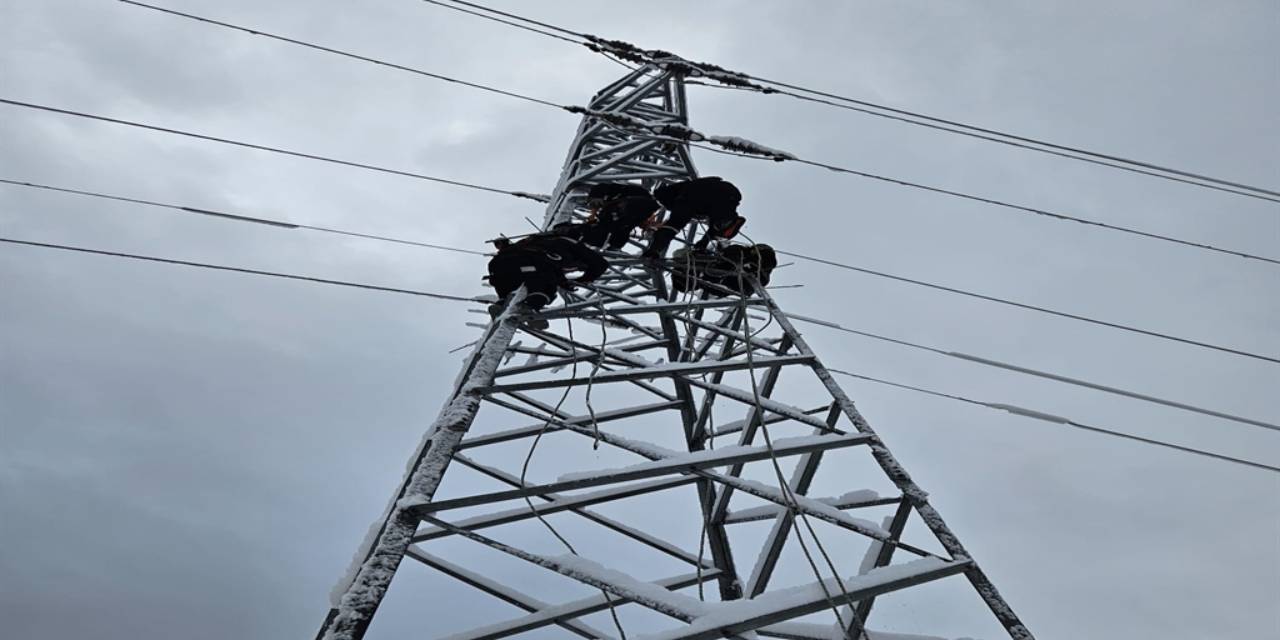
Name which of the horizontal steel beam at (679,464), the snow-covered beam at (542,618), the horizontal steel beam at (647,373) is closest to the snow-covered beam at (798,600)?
the horizontal steel beam at (679,464)

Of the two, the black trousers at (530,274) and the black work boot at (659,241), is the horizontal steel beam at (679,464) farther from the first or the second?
the black work boot at (659,241)

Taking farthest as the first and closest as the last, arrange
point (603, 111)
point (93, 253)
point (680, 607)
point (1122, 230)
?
point (1122, 230)
point (603, 111)
point (93, 253)
point (680, 607)

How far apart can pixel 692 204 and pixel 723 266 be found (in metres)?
0.55

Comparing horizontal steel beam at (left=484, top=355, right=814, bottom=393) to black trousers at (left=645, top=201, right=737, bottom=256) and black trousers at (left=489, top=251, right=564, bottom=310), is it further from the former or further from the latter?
black trousers at (left=645, top=201, right=737, bottom=256)

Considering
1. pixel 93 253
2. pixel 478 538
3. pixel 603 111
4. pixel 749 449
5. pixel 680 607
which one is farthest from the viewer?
pixel 603 111

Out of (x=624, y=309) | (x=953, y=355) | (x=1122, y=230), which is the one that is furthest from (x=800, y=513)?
(x=1122, y=230)

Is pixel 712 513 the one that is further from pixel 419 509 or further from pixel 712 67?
pixel 712 67

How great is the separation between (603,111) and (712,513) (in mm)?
3880

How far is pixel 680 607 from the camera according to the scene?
3111 mm

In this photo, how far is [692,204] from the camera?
643 centimetres

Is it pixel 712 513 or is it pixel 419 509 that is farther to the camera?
pixel 712 513

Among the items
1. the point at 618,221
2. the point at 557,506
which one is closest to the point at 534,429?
the point at 557,506

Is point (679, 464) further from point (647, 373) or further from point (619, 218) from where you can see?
point (619, 218)

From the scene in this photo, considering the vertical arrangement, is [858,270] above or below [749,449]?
above
